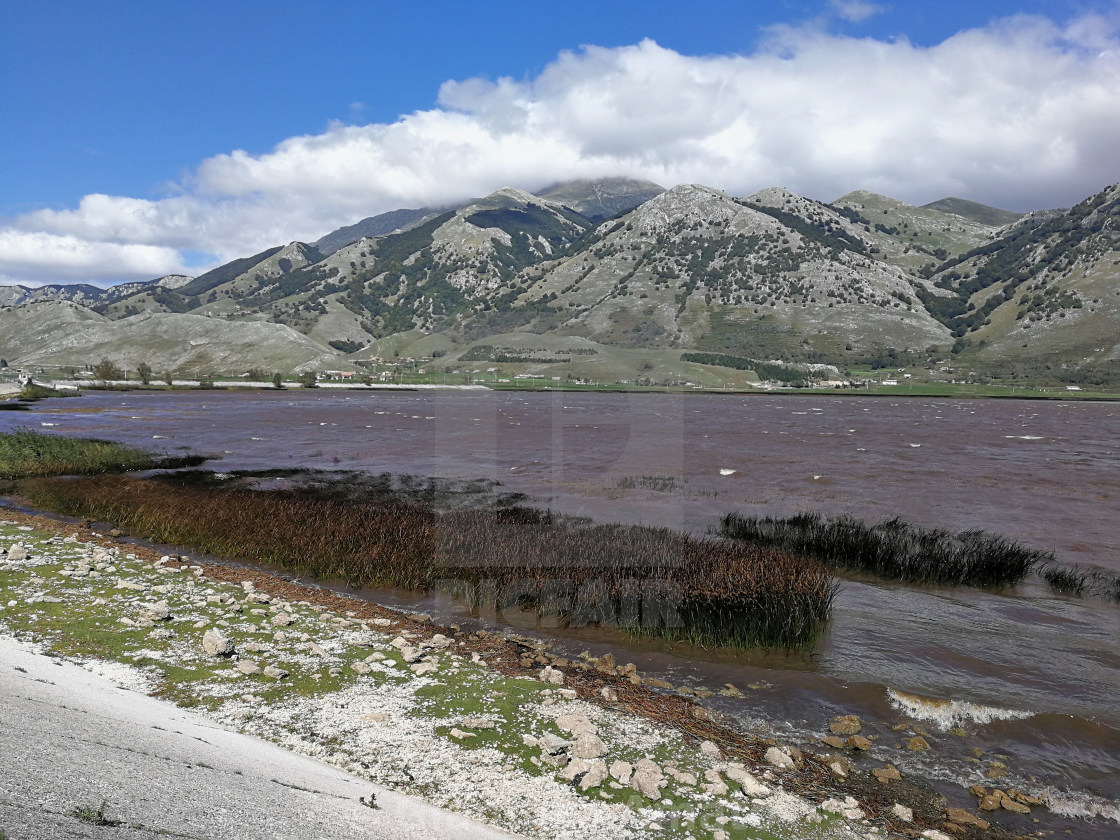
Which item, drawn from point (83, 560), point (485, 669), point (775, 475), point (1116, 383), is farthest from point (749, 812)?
point (1116, 383)

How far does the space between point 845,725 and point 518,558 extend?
8.44 metres

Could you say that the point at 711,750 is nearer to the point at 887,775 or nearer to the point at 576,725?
the point at 576,725

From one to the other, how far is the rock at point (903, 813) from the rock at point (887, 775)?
0.76 metres

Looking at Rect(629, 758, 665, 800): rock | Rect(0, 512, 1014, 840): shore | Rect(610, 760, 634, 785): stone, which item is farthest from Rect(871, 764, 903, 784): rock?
Rect(610, 760, 634, 785): stone

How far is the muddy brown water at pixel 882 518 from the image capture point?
360 inches

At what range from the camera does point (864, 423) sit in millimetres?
78000

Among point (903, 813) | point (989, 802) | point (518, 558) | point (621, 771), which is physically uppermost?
point (621, 771)

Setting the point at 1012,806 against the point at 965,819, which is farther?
the point at 1012,806

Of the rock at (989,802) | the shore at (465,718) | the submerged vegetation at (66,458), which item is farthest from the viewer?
the submerged vegetation at (66,458)

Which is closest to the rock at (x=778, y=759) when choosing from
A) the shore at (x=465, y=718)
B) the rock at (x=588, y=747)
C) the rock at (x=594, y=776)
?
the shore at (x=465, y=718)

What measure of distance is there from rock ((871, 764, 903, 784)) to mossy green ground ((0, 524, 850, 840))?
5.49 ft

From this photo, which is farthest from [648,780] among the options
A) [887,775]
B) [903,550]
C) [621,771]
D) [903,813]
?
[903,550]

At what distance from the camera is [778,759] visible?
7414mm

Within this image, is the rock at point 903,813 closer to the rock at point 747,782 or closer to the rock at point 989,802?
the rock at point 989,802
